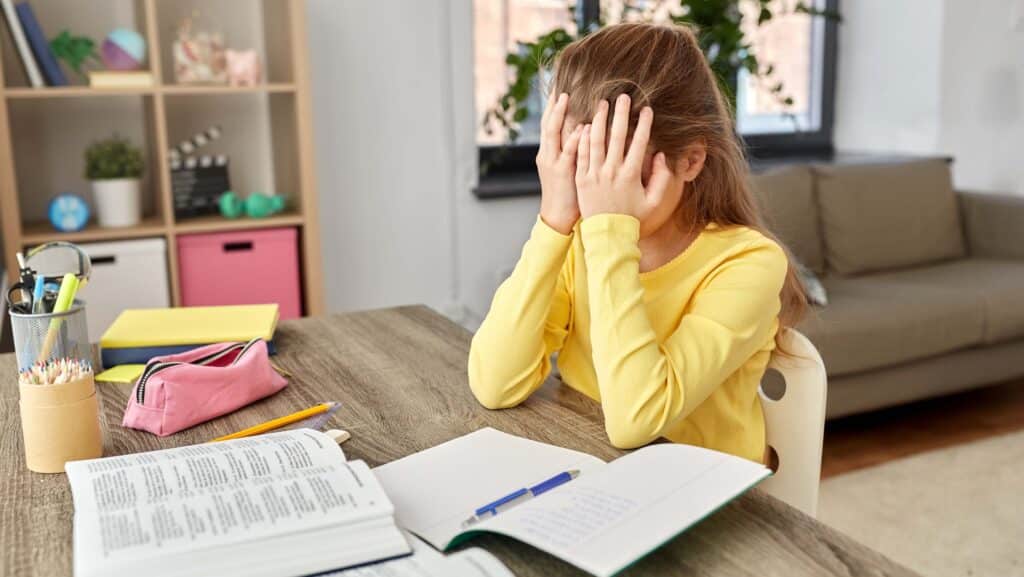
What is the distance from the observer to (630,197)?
1.08m

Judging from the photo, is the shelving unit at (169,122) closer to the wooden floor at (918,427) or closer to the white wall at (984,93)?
the wooden floor at (918,427)

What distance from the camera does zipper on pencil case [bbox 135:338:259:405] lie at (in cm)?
106

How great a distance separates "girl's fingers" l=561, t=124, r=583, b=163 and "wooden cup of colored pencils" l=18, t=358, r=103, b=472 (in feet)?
1.78

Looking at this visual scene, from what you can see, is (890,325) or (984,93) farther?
(984,93)

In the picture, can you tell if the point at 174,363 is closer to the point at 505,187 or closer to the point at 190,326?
the point at 190,326

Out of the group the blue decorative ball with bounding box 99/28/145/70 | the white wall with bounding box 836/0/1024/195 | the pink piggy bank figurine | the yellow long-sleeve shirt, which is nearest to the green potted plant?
the blue decorative ball with bounding box 99/28/145/70

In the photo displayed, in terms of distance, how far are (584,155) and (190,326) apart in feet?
2.06

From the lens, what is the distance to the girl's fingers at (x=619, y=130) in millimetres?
1073

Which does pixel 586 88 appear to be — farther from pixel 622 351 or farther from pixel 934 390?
Answer: pixel 934 390

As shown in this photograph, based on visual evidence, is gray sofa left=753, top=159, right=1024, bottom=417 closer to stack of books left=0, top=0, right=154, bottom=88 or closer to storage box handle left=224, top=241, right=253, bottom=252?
storage box handle left=224, top=241, right=253, bottom=252

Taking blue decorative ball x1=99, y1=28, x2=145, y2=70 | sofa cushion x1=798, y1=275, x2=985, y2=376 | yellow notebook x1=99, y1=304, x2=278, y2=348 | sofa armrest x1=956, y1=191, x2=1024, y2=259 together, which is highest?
blue decorative ball x1=99, y1=28, x2=145, y2=70

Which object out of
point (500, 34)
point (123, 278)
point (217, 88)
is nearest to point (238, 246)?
point (123, 278)

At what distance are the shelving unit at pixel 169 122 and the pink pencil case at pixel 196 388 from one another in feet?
5.17

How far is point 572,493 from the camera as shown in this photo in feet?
2.62
